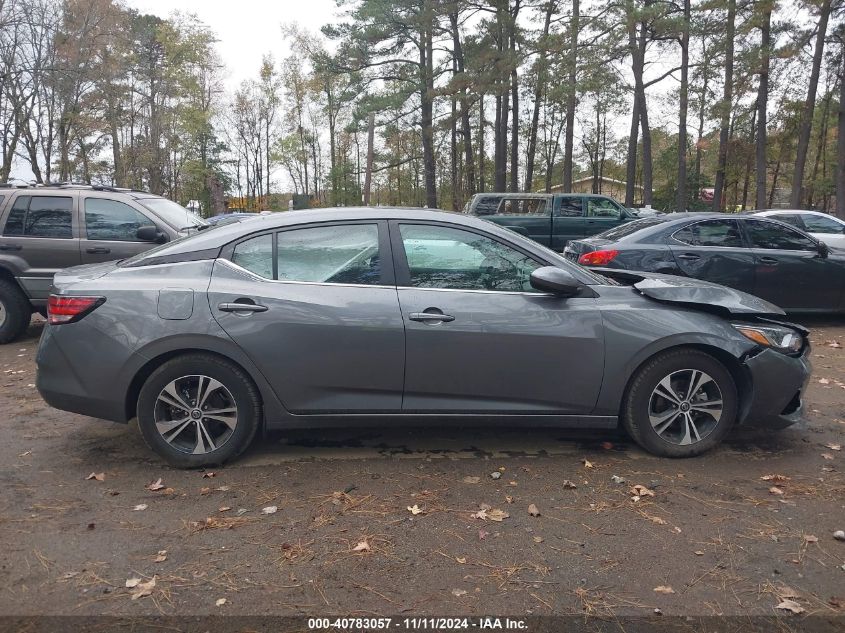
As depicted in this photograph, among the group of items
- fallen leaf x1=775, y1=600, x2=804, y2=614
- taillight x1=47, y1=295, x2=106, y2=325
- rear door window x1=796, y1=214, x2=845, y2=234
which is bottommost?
fallen leaf x1=775, y1=600, x2=804, y2=614

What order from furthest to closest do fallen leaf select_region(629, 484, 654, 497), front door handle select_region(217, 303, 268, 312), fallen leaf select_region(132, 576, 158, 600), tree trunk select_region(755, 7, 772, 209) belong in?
tree trunk select_region(755, 7, 772, 209), front door handle select_region(217, 303, 268, 312), fallen leaf select_region(629, 484, 654, 497), fallen leaf select_region(132, 576, 158, 600)

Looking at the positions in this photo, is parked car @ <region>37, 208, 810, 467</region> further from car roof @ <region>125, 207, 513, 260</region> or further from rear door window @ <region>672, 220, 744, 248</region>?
rear door window @ <region>672, 220, 744, 248</region>

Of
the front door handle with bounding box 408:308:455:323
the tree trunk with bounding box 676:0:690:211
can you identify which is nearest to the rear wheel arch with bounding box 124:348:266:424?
the front door handle with bounding box 408:308:455:323

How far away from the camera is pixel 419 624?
2.58 meters

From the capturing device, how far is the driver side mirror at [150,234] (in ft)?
24.6

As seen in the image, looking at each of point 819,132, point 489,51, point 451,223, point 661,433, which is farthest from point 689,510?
point 819,132

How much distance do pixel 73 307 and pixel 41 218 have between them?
4671 mm

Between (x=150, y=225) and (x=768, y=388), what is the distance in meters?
6.75

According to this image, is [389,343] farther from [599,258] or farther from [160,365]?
[599,258]

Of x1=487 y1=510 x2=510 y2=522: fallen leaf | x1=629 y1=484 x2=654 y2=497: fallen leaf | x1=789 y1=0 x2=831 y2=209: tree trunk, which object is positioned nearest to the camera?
x1=487 y1=510 x2=510 y2=522: fallen leaf

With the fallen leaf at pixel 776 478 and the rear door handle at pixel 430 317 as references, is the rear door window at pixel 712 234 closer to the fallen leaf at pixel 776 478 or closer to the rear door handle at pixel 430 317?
the fallen leaf at pixel 776 478

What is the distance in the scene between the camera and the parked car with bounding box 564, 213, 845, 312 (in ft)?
25.9

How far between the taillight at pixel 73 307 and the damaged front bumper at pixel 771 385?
4079 millimetres

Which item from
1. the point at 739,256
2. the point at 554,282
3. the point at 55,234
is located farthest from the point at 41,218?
the point at 739,256
